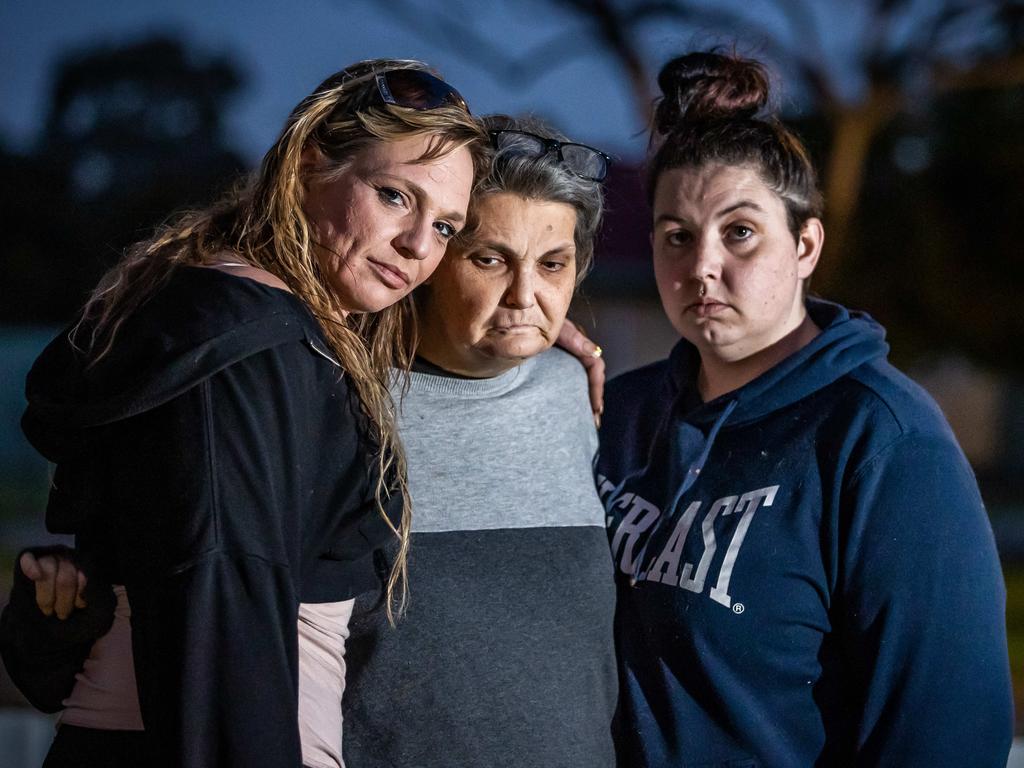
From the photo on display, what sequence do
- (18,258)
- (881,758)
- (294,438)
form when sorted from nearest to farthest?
(294,438), (881,758), (18,258)

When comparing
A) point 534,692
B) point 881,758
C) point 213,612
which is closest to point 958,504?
point 881,758

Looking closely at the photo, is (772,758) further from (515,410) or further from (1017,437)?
(1017,437)

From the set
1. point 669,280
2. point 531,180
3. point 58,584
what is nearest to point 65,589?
point 58,584

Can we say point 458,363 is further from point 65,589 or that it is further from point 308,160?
point 65,589

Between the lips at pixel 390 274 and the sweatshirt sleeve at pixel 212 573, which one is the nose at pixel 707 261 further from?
the sweatshirt sleeve at pixel 212 573

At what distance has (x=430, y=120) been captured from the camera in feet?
6.55

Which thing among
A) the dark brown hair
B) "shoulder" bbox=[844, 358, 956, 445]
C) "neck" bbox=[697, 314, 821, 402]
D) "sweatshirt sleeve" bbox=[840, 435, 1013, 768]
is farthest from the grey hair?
"sweatshirt sleeve" bbox=[840, 435, 1013, 768]

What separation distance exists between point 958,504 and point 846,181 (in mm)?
5931

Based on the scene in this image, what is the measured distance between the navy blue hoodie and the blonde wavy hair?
638 mm

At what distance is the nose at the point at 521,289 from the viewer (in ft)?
7.73

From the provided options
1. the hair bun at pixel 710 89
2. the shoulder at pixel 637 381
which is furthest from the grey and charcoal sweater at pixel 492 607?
the hair bun at pixel 710 89

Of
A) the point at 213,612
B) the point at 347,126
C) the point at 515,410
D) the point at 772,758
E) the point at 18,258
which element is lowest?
the point at 772,758

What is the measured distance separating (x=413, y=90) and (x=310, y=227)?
1.04ft

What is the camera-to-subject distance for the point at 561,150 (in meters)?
2.38
